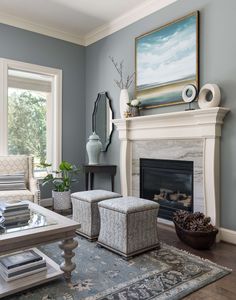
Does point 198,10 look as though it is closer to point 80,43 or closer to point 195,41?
point 195,41

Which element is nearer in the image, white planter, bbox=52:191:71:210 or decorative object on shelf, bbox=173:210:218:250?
decorative object on shelf, bbox=173:210:218:250

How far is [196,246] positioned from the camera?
102 inches

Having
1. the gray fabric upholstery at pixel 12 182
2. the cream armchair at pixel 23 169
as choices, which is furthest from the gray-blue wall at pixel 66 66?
the gray fabric upholstery at pixel 12 182

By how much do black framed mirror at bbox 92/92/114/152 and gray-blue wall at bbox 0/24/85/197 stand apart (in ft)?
1.24

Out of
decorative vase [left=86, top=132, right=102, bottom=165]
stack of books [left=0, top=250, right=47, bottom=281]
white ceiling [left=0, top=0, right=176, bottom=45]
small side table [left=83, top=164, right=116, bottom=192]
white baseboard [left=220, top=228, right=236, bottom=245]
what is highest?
white ceiling [left=0, top=0, right=176, bottom=45]

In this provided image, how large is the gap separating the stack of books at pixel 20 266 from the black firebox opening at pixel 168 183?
1899mm

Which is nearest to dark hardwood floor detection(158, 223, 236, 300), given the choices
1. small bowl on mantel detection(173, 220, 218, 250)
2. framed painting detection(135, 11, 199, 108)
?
small bowl on mantel detection(173, 220, 218, 250)

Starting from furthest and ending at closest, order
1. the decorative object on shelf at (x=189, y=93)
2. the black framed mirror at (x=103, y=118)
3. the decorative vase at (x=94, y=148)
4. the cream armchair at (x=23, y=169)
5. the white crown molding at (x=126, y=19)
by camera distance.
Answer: the black framed mirror at (x=103, y=118)
the decorative vase at (x=94, y=148)
the white crown molding at (x=126, y=19)
the cream armchair at (x=23, y=169)
the decorative object on shelf at (x=189, y=93)

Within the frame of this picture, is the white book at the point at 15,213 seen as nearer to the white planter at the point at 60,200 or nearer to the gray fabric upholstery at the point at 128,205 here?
the gray fabric upholstery at the point at 128,205

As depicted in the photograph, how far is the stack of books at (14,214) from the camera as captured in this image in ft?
6.56

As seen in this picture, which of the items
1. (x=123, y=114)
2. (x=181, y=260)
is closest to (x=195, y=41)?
(x=123, y=114)

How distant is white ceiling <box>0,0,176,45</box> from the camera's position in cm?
364

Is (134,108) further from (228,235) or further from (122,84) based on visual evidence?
(228,235)

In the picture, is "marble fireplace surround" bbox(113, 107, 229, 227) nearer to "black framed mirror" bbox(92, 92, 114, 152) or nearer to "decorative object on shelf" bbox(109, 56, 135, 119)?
"decorative object on shelf" bbox(109, 56, 135, 119)
